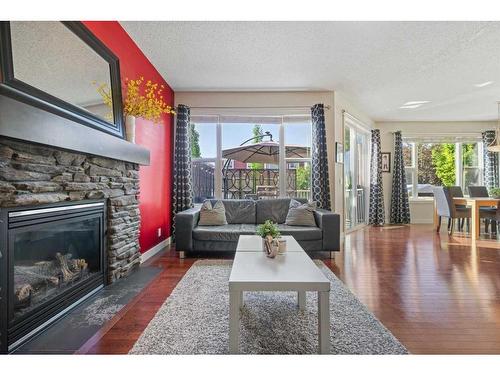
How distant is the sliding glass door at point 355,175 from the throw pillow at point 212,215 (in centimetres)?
246

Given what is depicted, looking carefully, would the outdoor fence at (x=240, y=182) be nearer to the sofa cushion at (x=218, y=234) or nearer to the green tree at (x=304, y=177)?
the green tree at (x=304, y=177)

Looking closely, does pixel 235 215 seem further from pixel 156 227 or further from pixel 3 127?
pixel 3 127

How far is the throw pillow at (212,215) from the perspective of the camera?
3867mm

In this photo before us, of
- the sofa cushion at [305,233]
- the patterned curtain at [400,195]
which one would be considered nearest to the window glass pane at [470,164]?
the patterned curtain at [400,195]

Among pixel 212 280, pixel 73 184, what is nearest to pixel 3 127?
pixel 73 184

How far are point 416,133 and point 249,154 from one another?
15.3 feet

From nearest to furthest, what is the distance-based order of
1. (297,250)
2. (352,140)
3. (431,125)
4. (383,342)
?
(383,342) < (297,250) < (352,140) < (431,125)

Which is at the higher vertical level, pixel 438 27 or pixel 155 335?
pixel 438 27

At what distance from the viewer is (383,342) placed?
167 cm

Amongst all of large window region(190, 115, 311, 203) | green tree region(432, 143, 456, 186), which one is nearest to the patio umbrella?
large window region(190, 115, 311, 203)

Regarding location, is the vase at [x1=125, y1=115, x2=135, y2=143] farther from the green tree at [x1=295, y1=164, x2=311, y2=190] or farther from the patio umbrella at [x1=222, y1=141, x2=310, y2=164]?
the green tree at [x1=295, y1=164, x2=311, y2=190]

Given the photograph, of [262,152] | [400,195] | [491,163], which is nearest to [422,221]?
[400,195]

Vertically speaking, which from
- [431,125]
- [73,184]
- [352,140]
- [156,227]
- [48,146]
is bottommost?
[156,227]
